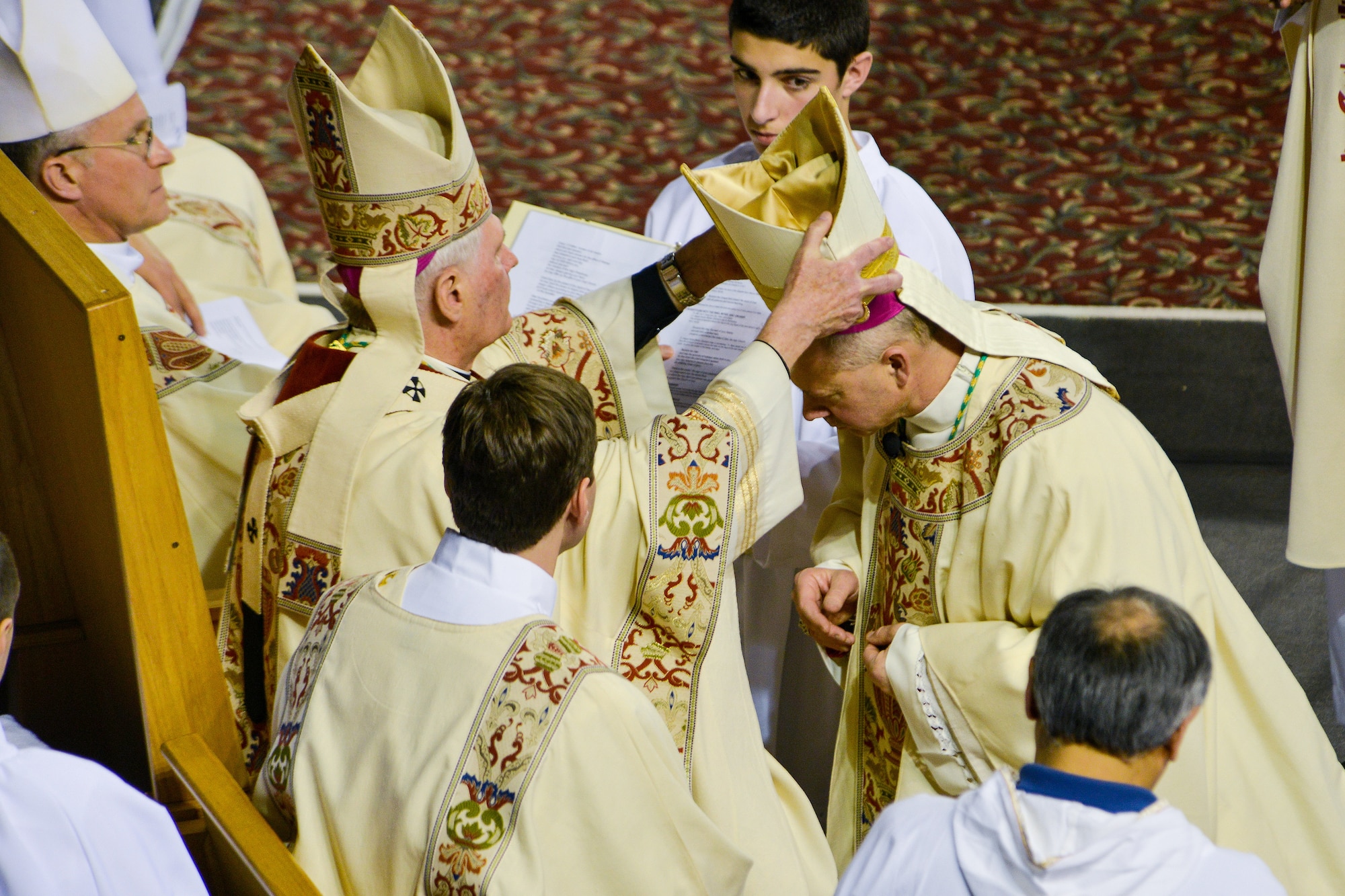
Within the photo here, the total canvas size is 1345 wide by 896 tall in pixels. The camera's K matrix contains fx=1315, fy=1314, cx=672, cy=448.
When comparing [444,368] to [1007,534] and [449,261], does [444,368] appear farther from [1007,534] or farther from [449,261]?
[1007,534]

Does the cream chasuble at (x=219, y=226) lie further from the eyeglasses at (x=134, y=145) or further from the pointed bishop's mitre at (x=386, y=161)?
the pointed bishop's mitre at (x=386, y=161)

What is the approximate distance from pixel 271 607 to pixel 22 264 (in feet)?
2.31

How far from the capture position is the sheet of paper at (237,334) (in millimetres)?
3303

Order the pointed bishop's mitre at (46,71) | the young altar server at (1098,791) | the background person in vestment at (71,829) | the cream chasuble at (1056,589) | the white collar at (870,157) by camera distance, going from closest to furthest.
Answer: the young altar server at (1098,791) < the background person in vestment at (71,829) < the cream chasuble at (1056,589) < the pointed bishop's mitre at (46,71) < the white collar at (870,157)

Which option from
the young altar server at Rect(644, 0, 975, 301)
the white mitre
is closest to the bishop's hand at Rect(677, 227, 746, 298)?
the young altar server at Rect(644, 0, 975, 301)

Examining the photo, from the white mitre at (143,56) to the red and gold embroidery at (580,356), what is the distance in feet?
7.49

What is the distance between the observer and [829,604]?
2469 mm

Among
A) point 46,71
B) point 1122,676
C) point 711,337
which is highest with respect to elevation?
point 46,71

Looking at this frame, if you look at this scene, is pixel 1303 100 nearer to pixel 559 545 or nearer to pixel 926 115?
pixel 559 545

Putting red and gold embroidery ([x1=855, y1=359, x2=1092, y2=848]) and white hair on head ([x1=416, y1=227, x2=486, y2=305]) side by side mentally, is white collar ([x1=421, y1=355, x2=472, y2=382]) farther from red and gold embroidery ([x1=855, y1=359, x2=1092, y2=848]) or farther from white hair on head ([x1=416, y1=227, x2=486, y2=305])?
red and gold embroidery ([x1=855, y1=359, x2=1092, y2=848])

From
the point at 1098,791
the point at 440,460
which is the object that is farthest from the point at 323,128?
the point at 1098,791

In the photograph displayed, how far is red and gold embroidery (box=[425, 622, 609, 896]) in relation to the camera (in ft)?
4.99

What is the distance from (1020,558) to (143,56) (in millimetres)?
3556

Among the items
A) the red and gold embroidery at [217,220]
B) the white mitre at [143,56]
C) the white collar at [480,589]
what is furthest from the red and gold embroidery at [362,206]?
the white mitre at [143,56]
